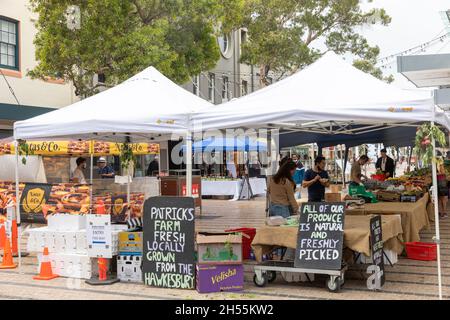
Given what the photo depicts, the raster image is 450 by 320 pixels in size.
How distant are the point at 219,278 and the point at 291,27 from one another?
25.3 m

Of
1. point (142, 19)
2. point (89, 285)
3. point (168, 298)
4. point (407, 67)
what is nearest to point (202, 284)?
point (168, 298)

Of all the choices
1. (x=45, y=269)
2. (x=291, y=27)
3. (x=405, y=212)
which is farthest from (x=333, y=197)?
(x=291, y=27)

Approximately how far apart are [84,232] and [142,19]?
41.3ft

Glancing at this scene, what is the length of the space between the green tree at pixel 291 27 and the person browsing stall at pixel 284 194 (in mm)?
21650

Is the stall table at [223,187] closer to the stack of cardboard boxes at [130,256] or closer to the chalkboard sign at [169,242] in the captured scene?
the stack of cardboard boxes at [130,256]

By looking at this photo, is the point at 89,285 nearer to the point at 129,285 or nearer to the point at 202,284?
the point at 129,285

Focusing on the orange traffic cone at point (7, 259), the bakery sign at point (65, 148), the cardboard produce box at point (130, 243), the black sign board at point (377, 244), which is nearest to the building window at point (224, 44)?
the bakery sign at point (65, 148)

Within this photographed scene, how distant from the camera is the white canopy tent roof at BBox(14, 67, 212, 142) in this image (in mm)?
7707

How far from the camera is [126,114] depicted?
791 cm

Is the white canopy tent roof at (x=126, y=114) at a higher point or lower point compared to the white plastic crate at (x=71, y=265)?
higher

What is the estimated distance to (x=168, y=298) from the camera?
6879mm

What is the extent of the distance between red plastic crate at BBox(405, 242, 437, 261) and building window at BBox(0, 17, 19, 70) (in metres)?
15.5

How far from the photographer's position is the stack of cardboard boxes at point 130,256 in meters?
7.75

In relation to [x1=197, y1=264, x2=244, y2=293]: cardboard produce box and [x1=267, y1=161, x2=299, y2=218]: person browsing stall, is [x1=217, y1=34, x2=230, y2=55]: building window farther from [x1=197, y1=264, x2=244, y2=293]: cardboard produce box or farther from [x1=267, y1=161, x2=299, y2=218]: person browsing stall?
[x1=197, y1=264, x2=244, y2=293]: cardboard produce box
